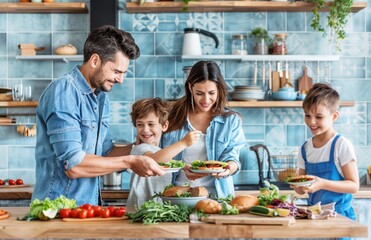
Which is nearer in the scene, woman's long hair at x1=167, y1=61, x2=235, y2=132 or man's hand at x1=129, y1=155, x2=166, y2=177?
man's hand at x1=129, y1=155, x2=166, y2=177

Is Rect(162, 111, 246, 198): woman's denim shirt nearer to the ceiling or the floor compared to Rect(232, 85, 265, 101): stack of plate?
nearer to the floor

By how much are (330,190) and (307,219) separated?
0.49 metres

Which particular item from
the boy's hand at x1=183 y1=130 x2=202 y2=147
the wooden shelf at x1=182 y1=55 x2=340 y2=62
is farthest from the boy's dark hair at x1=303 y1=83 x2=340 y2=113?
the wooden shelf at x1=182 y1=55 x2=340 y2=62

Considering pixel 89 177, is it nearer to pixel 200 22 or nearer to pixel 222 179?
pixel 222 179

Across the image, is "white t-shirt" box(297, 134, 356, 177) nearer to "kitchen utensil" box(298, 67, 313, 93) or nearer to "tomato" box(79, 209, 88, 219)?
"tomato" box(79, 209, 88, 219)

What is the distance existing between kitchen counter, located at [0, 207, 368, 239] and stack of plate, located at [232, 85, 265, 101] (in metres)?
2.87

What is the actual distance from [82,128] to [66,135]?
0.21m

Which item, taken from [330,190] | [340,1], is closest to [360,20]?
[340,1]

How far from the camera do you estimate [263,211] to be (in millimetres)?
2730

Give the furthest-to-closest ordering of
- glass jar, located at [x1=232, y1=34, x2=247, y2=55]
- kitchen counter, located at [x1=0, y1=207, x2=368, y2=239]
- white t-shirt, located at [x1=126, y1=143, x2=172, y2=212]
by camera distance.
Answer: glass jar, located at [x1=232, y1=34, x2=247, y2=55]
white t-shirt, located at [x1=126, y1=143, x2=172, y2=212]
kitchen counter, located at [x1=0, y1=207, x2=368, y2=239]

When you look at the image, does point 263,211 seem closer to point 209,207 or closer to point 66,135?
point 209,207

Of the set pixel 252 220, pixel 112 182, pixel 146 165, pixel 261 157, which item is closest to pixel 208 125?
pixel 146 165

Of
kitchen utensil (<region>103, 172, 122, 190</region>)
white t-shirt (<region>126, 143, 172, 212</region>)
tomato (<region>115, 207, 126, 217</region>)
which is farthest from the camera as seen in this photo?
kitchen utensil (<region>103, 172, 122, 190</region>)

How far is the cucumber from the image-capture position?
107 inches
